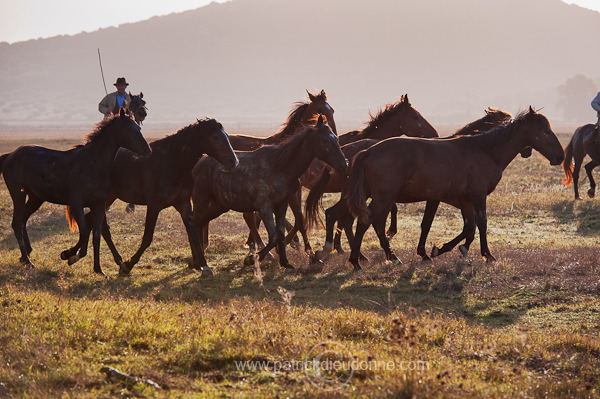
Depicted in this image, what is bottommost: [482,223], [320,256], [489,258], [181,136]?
[489,258]

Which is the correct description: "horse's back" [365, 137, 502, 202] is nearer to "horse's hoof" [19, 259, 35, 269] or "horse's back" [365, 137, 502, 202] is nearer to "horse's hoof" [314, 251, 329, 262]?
"horse's hoof" [314, 251, 329, 262]

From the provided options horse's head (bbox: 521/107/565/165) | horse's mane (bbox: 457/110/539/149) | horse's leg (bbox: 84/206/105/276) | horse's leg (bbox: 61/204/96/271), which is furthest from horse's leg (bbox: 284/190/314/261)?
horse's head (bbox: 521/107/565/165)

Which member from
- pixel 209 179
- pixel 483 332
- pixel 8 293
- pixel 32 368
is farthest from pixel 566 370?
pixel 209 179

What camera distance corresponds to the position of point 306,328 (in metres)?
8.02

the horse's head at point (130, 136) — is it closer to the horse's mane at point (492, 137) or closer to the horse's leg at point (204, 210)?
the horse's leg at point (204, 210)

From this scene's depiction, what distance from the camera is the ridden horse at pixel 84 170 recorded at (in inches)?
461

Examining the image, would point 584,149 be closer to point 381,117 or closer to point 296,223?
point 381,117

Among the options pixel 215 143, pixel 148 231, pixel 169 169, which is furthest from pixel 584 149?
pixel 148 231

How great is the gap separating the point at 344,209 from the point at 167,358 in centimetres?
726

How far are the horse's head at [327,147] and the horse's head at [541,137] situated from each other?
3.52m

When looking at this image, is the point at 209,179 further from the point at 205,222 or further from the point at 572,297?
the point at 572,297

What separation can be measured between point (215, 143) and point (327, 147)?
5.71 ft

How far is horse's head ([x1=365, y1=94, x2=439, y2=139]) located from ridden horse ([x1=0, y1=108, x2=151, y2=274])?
5.39m

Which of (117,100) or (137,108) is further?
(117,100)
